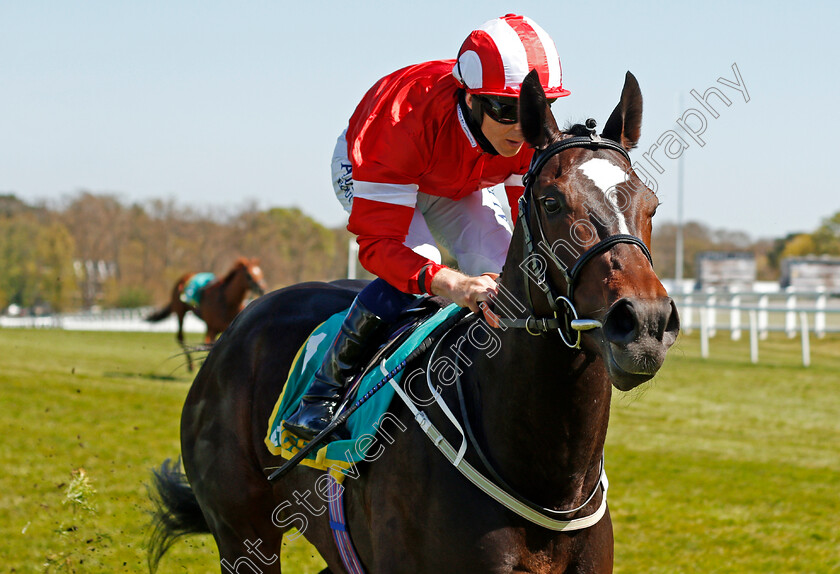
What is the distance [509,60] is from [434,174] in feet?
1.73

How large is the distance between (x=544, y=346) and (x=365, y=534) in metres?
0.92

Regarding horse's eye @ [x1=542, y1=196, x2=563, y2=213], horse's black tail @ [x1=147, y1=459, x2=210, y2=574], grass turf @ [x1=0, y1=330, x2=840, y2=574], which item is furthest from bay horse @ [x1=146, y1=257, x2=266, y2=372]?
horse's eye @ [x1=542, y1=196, x2=563, y2=213]

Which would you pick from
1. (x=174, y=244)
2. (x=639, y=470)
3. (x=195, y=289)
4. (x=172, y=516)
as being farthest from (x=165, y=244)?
(x=172, y=516)

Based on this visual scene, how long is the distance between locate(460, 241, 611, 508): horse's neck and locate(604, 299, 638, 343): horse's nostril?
0.37m

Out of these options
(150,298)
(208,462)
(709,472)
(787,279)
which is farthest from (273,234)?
(208,462)

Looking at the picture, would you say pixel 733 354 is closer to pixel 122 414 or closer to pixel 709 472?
pixel 709 472

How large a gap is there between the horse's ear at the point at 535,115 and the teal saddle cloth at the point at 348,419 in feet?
2.32

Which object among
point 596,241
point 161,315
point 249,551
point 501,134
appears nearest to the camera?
point 596,241

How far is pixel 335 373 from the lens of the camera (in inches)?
115

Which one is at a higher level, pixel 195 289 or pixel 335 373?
pixel 335 373

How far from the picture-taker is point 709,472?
7.82m

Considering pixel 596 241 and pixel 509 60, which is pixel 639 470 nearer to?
pixel 509 60

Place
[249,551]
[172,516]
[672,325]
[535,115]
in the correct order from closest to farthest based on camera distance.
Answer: [672,325], [535,115], [249,551], [172,516]

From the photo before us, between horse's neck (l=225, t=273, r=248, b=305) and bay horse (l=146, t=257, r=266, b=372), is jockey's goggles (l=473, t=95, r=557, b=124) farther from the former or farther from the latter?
horse's neck (l=225, t=273, r=248, b=305)
